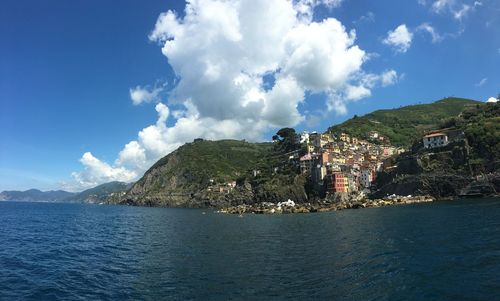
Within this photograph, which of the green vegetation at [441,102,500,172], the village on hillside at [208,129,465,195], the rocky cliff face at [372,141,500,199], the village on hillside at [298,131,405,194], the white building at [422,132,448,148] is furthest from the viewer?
the village on hillside at [298,131,405,194]

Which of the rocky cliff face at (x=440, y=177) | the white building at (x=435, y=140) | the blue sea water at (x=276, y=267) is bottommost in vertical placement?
the blue sea water at (x=276, y=267)

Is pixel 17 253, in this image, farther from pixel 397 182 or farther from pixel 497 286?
pixel 397 182

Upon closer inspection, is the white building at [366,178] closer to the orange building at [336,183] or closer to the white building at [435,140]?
the orange building at [336,183]

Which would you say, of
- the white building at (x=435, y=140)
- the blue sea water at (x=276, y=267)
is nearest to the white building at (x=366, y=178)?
the white building at (x=435, y=140)

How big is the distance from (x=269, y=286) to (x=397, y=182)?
121 metres

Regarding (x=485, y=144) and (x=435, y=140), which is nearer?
(x=485, y=144)

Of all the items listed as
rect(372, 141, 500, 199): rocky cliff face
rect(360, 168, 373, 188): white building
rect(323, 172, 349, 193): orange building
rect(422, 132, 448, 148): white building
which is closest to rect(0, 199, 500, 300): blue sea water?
rect(372, 141, 500, 199): rocky cliff face

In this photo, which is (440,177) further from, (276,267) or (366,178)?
(276,267)

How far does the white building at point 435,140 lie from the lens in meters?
147

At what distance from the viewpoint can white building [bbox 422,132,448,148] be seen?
147 meters

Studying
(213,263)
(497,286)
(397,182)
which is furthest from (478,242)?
(397,182)

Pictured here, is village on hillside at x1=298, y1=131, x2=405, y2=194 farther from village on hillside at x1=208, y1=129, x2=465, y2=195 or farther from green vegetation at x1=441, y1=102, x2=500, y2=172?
green vegetation at x1=441, y1=102, x2=500, y2=172

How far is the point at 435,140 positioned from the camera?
149 m

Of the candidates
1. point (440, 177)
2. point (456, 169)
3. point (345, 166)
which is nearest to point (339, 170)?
Result: point (345, 166)
